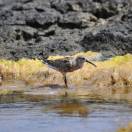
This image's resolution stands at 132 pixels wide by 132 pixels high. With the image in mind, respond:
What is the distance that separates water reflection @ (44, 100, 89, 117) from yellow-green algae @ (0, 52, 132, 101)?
39.4 inches

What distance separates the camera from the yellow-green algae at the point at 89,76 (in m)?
13.5

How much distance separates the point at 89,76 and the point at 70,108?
11.8 feet

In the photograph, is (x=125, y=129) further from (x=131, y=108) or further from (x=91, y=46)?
(x=91, y=46)

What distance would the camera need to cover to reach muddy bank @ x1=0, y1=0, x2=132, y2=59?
17422 millimetres

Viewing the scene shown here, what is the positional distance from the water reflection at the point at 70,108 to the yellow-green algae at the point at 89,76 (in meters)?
1.00

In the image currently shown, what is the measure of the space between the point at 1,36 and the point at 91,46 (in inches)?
117

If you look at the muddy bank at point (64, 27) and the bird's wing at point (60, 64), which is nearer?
the bird's wing at point (60, 64)

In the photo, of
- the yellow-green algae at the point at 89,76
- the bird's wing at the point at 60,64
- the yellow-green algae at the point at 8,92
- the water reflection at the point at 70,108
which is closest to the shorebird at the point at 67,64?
the bird's wing at the point at 60,64

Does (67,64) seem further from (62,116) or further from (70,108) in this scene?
(62,116)

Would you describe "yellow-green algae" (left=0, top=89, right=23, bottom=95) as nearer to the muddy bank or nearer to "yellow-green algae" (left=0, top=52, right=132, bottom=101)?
"yellow-green algae" (left=0, top=52, right=132, bottom=101)

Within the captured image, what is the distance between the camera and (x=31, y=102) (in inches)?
470

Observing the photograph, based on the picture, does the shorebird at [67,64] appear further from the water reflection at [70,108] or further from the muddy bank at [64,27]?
the water reflection at [70,108]

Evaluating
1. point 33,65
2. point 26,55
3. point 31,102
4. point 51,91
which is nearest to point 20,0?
point 26,55

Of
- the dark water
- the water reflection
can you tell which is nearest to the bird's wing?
the dark water
